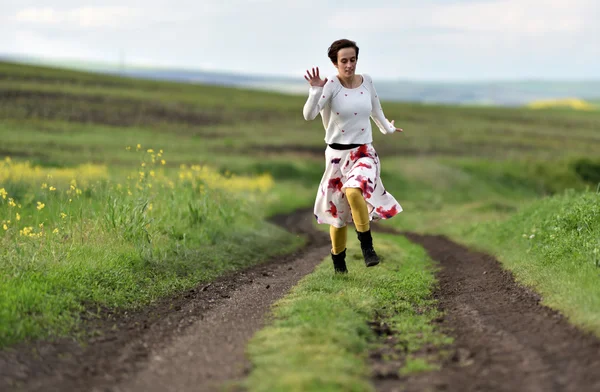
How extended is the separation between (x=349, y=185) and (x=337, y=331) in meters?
3.25

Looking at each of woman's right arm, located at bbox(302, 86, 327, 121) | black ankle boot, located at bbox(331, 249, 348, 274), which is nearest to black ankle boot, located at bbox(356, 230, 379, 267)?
black ankle boot, located at bbox(331, 249, 348, 274)

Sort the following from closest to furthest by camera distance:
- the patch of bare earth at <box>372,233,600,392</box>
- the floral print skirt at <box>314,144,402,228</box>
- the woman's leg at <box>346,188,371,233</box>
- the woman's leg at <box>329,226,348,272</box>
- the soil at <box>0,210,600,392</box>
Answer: the patch of bare earth at <box>372,233,600,392</box>
the soil at <box>0,210,600,392</box>
the woman's leg at <box>346,188,371,233</box>
the floral print skirt at <box>314,144,402,228</box>
the woman's leg at <box>329,226,348,272</box>

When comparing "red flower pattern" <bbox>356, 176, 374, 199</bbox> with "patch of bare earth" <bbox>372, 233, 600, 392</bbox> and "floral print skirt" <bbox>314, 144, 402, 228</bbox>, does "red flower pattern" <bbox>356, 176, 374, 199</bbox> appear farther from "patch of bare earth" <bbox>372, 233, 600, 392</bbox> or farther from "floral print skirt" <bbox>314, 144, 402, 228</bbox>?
"patch of bare earth" <bbox>372, 233, 600, 392</bbox>

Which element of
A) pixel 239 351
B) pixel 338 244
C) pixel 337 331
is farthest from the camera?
pixel 338 244

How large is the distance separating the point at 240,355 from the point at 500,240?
1073 cm

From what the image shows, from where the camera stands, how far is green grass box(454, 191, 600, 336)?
757cm

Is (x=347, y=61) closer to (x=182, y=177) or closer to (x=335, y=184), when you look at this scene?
(x=335, y=184)

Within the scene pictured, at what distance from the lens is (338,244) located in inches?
412

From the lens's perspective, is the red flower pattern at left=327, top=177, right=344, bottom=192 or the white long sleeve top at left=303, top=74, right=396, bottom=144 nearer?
the white long sleeve top at left=303, top=74, right=396, bottom=144

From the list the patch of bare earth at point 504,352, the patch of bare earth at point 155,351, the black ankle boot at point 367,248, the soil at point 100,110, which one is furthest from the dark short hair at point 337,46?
the soil at point 100,110

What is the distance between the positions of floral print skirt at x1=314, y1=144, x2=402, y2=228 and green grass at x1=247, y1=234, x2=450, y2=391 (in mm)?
932

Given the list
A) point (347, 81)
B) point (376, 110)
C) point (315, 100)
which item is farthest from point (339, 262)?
point (347, 81)

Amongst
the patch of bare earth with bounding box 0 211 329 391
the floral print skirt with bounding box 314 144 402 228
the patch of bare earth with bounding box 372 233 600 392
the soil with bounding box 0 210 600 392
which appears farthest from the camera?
the floral print skirt with bounding box 314 144 402 228

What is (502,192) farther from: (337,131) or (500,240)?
(337,131)
